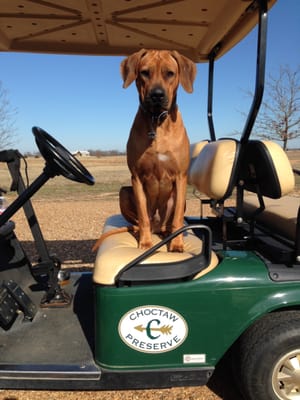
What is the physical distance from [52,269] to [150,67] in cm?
151

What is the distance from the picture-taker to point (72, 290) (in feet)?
8.55

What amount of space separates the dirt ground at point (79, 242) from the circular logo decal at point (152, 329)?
0.50 metres

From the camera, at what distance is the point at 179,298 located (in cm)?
169

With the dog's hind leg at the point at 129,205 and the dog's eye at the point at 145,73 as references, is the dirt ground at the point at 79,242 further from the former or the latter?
the dog's eye at the point at 145,73

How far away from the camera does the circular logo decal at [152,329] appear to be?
170 centimetres

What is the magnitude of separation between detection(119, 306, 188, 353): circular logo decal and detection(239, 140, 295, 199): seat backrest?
0.84 meters

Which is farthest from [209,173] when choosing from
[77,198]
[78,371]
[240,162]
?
[77,198]

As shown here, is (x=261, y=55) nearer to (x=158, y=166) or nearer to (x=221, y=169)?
(x=221, y=169)

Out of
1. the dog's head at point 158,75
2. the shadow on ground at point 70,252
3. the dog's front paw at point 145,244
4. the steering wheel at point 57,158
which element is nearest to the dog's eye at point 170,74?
the dog's head at point 158,75

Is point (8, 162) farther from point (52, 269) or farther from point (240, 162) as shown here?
point (240, 162)

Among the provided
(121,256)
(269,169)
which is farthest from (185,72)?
(121,256)

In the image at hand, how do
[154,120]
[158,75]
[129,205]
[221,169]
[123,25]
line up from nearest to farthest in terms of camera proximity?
[221,169], [158,75], [154,120], [123,25], [129,205]

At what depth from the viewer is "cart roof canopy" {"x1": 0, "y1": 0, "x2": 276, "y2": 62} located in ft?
6.64

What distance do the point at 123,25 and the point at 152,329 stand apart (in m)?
1.95
